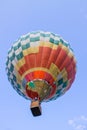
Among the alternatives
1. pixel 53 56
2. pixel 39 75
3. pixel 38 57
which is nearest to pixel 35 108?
pixel 39 75

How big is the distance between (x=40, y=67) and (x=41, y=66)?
10cm

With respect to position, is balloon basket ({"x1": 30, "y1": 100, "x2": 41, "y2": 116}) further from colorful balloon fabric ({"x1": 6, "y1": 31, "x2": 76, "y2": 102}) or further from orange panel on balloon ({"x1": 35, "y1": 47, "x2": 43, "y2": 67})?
orange panel on balloon ({"x1": 35, "y1": 47, "x2": 43, "y2": 67})

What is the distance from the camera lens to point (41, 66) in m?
37.2

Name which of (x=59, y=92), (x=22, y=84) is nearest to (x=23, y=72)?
(x=22, y=84)

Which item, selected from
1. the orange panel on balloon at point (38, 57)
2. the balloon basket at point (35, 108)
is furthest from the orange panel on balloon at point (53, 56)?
the balloon basket at point (35, 108)

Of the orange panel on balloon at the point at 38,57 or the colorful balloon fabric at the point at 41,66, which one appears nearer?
the colorful balloon fabric at the point at 41,66

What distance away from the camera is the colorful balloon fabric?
37.1 m

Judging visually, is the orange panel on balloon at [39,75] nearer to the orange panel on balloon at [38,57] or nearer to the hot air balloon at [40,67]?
the hot air balloon at [40,67]

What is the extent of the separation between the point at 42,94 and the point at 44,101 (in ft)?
5.09

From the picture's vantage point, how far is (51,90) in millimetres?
37688

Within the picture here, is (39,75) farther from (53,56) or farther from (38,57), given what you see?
(53,56)

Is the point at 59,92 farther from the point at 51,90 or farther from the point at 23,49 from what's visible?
the point at 23,49

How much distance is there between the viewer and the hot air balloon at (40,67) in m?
37.0

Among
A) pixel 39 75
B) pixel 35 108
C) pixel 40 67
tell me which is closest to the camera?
pixel 35 108
